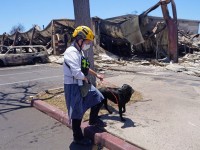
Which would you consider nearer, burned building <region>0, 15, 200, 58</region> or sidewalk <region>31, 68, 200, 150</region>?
sidewalk <region>31, 68, 200, 150</region>

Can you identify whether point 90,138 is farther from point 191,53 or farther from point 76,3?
point 191,53

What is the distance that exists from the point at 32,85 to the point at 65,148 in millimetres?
6141

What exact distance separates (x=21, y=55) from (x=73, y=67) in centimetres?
1581

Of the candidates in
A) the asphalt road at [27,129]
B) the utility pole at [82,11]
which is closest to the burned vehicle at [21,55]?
the asphalt road at [27,129]

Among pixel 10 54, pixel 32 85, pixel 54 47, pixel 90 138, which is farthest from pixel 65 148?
pixel 54 47

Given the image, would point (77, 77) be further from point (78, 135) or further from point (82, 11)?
point (82, 11)

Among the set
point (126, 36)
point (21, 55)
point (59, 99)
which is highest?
point (126, 36)

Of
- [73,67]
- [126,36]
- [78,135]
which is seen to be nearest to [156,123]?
[78,135]

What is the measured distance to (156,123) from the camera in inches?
206

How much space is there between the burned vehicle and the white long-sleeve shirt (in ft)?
50.4

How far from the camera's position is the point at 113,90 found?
5516 mm

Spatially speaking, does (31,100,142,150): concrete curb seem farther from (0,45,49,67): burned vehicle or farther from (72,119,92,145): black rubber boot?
(0,45,49,67): burned vehicle

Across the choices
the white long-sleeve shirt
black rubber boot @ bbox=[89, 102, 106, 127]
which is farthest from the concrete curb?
the white long-sleeve shirt

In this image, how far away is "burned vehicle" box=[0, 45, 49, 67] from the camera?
62.5ft
